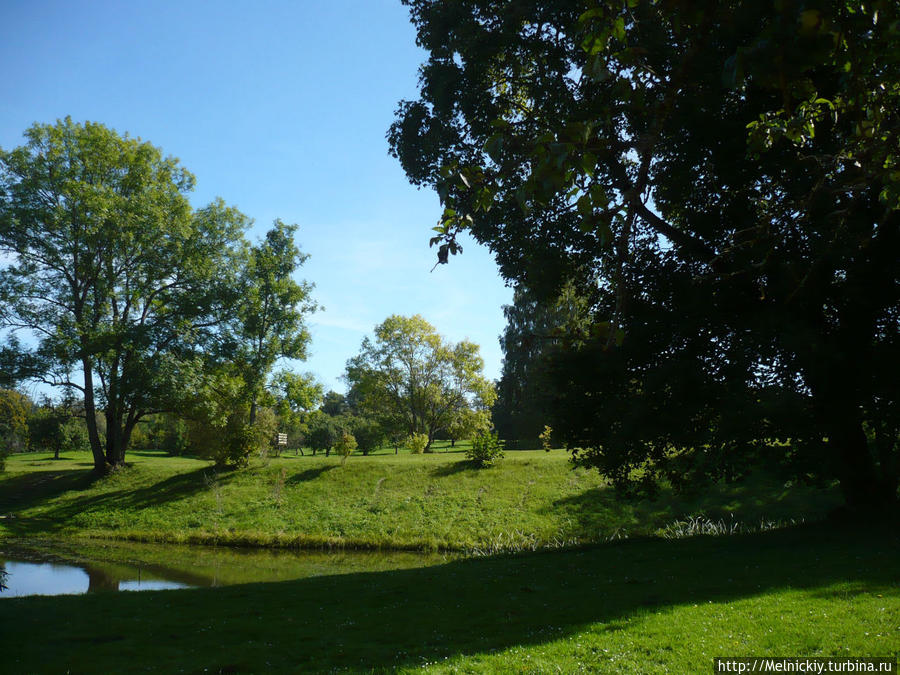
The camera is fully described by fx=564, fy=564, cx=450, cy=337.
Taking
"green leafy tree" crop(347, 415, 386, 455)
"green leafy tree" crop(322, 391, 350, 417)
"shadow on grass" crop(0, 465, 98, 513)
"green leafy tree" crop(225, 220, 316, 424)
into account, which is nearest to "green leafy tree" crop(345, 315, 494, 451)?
"green leafy tree" crop(347, 415, 386, 455)

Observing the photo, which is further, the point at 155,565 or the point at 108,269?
the point at 108,269

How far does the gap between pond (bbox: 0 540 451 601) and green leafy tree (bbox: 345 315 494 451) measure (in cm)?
2698

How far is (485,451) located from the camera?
1115 inches

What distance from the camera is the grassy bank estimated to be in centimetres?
2097

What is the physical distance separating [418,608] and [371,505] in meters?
16.3

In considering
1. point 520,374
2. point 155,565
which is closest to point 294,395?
point 155,565

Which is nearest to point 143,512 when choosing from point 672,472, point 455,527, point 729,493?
point 455,527

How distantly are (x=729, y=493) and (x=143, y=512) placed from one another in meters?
25.6

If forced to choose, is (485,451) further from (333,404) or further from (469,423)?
(333,404)

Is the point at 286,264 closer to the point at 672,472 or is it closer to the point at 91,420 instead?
the point at 91,420

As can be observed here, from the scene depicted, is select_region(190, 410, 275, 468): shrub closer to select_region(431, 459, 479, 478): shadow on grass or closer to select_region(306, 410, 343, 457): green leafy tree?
select_region(431, 459, 479, 478): shadow on grass

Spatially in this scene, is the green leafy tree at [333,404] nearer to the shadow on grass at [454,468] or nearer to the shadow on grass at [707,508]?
the shadow on grass at [454,468]

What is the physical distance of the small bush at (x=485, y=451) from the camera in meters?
28.2

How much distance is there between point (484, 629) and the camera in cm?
768
